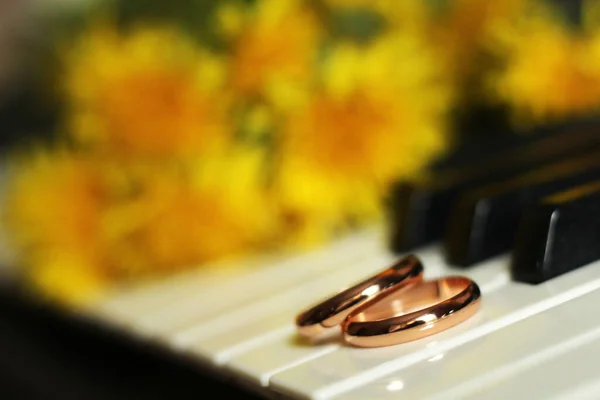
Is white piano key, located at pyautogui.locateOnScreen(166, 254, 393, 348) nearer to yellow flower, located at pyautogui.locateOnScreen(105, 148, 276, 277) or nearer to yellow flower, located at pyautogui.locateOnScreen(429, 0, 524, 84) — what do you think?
yellow flower, located at pyautogui.locateOnScreen(105, 148, 276, 277)

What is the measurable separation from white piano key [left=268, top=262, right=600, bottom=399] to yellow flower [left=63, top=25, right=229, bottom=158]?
323 millimetres

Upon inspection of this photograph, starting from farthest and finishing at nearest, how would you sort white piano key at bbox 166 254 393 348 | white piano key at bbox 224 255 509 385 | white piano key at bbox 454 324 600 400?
white piano key at bbox 166 254 393 348
white piano key at bbox 224 255 509 385
white piano key at bbox 454 324 600 400


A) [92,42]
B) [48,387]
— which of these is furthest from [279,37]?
[48,387]

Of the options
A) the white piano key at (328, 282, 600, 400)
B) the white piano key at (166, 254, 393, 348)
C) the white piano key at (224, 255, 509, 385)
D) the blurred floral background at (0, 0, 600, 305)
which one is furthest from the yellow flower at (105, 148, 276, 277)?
the white piano key at (328, 282, 600, 400)

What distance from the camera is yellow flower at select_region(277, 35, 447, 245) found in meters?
0.67

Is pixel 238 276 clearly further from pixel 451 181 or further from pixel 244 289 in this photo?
pixel 451 181

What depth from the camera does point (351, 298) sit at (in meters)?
0.42

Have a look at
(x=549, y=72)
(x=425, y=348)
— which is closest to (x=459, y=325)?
(x=425, y=348)

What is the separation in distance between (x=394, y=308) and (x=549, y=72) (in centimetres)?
35

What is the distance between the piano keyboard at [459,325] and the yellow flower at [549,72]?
6 cm

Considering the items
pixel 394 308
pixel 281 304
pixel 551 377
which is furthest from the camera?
pixel 281 304

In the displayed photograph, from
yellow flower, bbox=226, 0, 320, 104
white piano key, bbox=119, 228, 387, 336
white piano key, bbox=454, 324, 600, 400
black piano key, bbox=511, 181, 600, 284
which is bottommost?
white piano key, bbox=454, 324, 600, 400

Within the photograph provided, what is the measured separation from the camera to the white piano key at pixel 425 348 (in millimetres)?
388

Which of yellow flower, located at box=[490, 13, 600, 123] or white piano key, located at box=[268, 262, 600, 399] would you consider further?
yellow flower, located at box=[490, 13, 600, 123]
